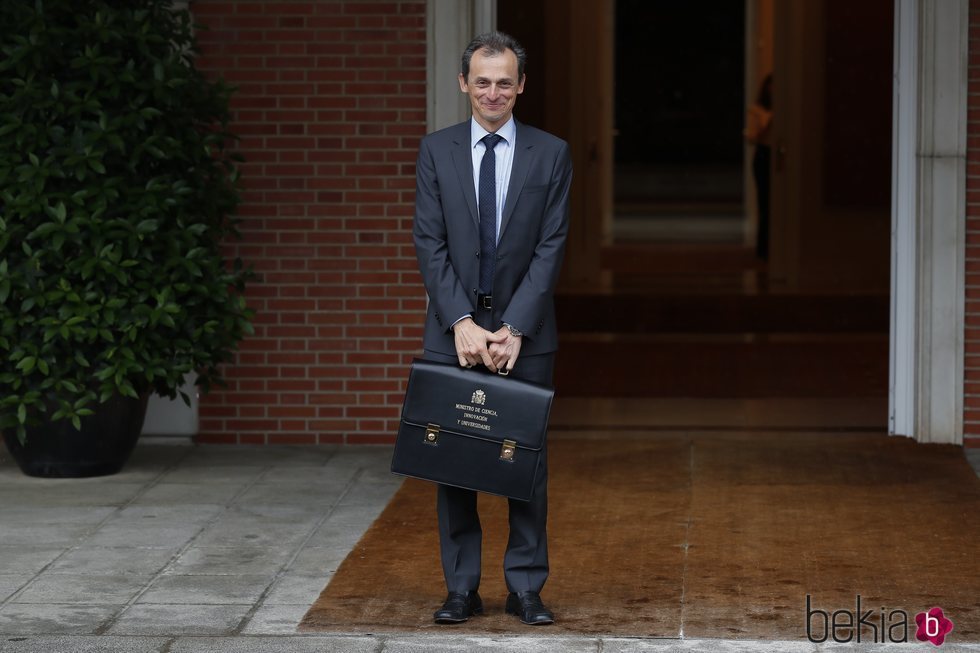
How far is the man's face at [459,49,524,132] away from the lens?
15.6ft

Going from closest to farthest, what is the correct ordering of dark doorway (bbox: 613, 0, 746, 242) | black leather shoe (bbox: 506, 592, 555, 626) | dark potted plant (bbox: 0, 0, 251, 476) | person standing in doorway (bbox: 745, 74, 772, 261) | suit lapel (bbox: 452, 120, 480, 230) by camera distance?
suit lapel (bbox: 452, 120, 480, 230) < black leather shoe (bbox: 506, 592, 555, 626) < dark potted plant (bbox: 0, 0, 251, 476) < person standing in doorway (bbox: 745, 74, 772, 261) < dark doorway (bbox: 613, 0, 746, 242)

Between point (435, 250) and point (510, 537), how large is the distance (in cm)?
89

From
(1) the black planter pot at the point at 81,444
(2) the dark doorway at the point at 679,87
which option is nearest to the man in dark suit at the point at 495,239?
(1) the black planter pot at the point at 81,444

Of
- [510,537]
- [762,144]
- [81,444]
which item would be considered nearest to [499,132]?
[510,537]

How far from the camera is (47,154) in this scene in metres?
6.98

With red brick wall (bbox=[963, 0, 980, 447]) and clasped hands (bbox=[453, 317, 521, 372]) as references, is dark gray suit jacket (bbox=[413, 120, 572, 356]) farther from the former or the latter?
red brick wall (bbox=[963, 0, 980, 447])

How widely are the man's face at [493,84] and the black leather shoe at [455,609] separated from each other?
1406mm

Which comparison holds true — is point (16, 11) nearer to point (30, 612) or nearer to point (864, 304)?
point (30, 612)

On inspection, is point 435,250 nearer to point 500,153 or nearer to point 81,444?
point 500,153

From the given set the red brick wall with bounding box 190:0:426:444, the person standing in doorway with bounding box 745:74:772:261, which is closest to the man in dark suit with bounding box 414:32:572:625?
the red brick wall with bounding box 190:0:426:444

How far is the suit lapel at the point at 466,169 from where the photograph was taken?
484 centimetres

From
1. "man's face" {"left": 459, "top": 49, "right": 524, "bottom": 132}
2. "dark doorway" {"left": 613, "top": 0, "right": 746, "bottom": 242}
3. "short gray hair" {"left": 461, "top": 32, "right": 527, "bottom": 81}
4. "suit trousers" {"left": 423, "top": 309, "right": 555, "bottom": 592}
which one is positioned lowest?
"suit trousers" {"left": 423, "top": 309, "right": 555, "bottom": 592}

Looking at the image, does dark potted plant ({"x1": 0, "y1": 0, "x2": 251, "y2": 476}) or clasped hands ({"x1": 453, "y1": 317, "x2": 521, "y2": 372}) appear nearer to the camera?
clasped hands ({"x1": 453, "y1": 317, "x2": 521, "y2": 372})

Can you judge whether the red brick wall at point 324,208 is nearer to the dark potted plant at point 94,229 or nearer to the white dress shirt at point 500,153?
the dark potted plant at point 94,229
